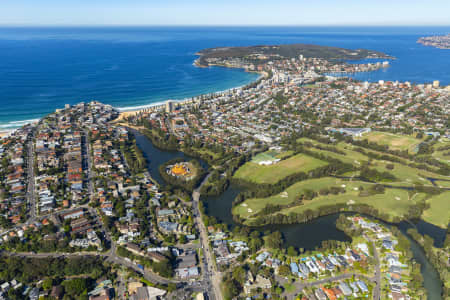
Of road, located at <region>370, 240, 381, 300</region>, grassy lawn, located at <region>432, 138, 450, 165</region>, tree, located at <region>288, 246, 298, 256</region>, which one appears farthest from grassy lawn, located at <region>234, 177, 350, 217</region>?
grassy lawn, located at <region>432, 138, 450, 165</region>

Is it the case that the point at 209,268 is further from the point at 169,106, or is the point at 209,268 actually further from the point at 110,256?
the point at 169,106

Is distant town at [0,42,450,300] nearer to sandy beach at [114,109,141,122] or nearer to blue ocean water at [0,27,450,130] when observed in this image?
sandy beach at [114,109,141,122]

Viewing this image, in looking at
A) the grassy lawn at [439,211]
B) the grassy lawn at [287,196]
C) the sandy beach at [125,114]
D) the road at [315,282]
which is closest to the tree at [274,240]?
the road at [315,282]

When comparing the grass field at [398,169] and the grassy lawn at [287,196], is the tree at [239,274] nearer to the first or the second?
the grassy lawn at [287,196]

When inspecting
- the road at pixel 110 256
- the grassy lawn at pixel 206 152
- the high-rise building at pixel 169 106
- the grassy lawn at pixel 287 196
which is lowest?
the road at pixel 110 256

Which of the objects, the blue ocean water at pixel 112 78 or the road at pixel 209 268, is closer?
the road at pixel 209 268

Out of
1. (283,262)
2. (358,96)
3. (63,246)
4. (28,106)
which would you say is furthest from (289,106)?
(28,106)
